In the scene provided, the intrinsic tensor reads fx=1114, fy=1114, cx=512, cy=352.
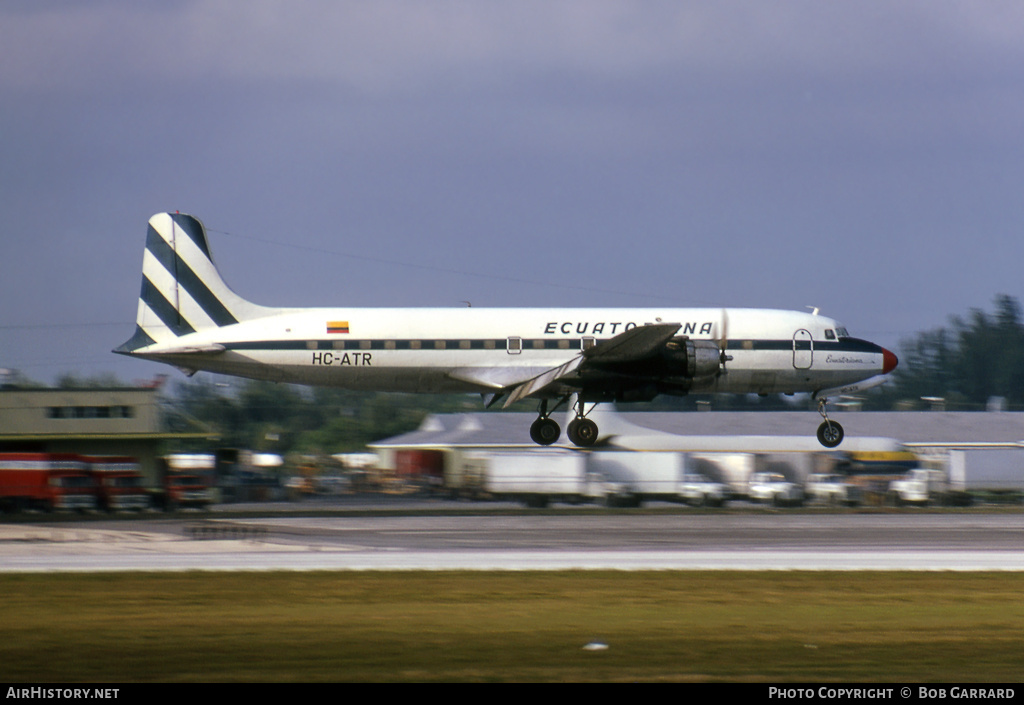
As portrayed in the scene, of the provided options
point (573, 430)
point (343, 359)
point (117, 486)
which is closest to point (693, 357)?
point (573, 430)

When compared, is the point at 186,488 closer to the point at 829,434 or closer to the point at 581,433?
the point at 581,433

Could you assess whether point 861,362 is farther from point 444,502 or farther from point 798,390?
point 444,502

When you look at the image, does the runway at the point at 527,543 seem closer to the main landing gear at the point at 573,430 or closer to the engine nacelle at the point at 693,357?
the main landing gear at the point at 573,430

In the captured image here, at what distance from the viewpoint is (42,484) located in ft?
144

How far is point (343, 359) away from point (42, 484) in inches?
618

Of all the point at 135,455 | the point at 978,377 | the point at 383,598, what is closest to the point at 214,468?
the point at 135,455

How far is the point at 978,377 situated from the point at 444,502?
4991 inches

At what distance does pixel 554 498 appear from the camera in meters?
49.2

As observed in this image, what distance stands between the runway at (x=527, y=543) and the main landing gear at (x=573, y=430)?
276 centimetres

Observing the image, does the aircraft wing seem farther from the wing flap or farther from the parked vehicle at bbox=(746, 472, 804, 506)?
the parked vehicle at bbox=(746, 472, 804, 506)

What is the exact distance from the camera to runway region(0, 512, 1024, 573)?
84.8 ft

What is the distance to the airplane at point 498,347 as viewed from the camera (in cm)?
3647

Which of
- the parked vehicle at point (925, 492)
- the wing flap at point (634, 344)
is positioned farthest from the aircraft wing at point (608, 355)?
the parked vehicle at point (925, 492)

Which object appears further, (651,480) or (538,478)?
(651,480)
